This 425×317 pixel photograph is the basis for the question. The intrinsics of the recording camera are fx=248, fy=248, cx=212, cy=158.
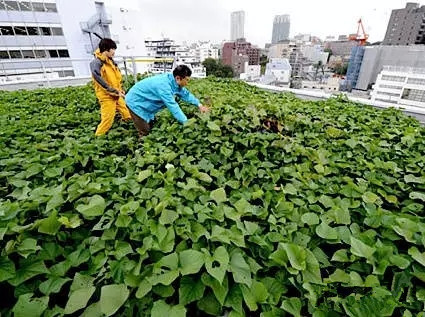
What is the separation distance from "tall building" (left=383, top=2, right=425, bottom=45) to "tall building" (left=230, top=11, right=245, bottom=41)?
67.1m

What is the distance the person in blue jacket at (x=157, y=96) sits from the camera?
273cm

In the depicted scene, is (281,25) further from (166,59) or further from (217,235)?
(217,235)

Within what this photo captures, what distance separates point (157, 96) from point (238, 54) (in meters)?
64.0

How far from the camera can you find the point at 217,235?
111cm

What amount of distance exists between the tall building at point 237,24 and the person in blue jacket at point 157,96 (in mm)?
120267

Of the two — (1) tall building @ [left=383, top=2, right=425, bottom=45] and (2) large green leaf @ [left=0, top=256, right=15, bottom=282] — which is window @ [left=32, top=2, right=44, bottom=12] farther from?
(1) tall building @ [left=383, top=2, right=425, bottom=45]

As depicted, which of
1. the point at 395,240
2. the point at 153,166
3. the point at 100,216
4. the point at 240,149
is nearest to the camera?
the point at 395,240

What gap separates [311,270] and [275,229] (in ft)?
0.94

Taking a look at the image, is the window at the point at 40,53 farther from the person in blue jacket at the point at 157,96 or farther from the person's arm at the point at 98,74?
the person in blue jacket at the point at 157,96

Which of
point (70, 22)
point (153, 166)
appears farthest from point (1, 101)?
point (70, 22)

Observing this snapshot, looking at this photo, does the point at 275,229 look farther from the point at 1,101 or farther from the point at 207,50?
the point at 207,50

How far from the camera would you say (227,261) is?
3.17ft

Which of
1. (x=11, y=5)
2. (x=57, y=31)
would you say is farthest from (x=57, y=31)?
(x=11, y=5)

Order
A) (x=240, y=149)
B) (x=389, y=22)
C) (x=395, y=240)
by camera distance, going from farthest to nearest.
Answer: (x=389, y=22) → (x=240, y=149) → (x=395, y=240)
